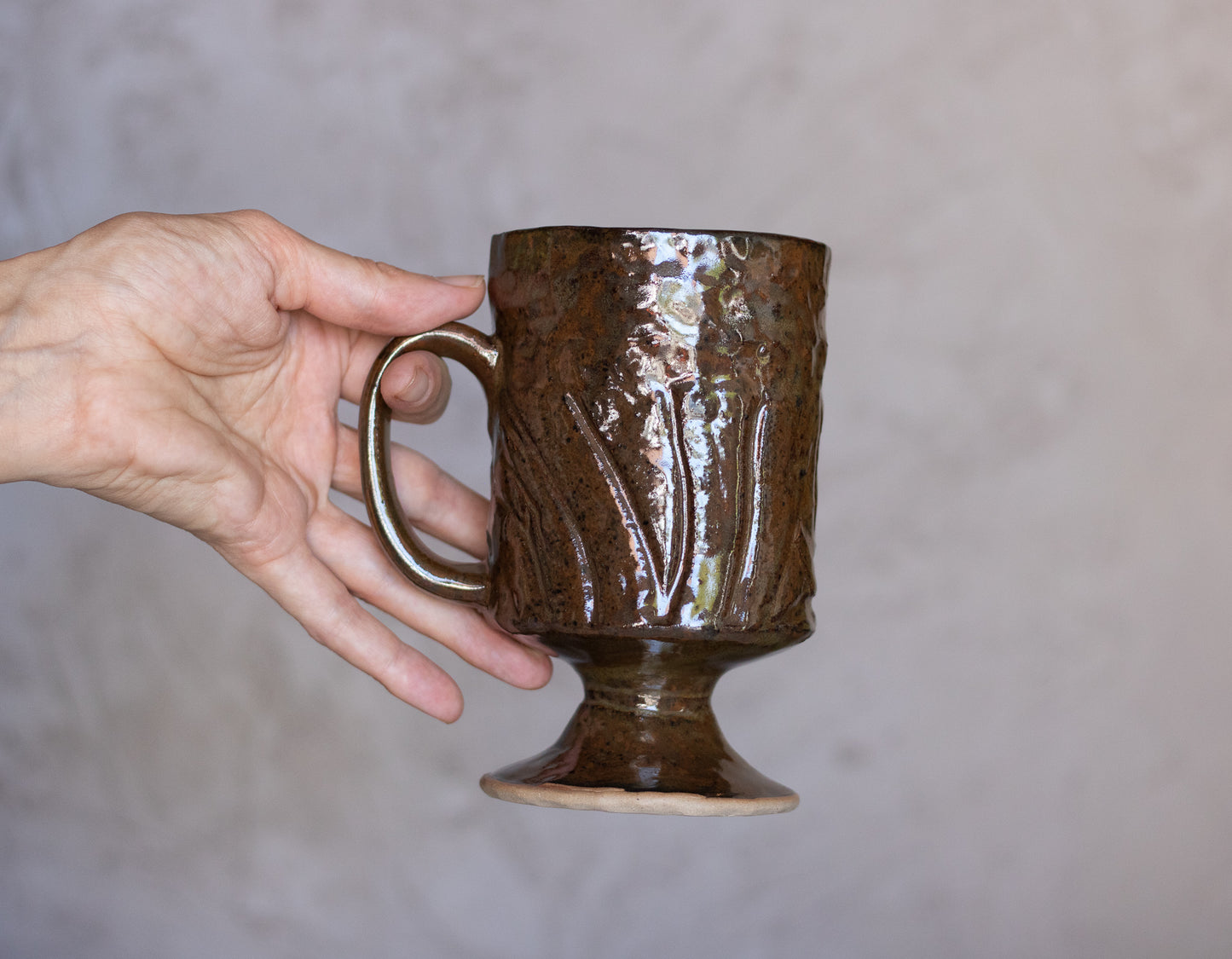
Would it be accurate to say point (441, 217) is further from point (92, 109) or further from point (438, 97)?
→ point (92, 109)

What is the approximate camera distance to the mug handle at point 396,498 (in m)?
1.30

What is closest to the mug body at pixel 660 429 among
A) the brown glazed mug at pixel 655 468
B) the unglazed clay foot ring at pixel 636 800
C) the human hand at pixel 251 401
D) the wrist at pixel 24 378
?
the brown glazed mug at pixel 655 468

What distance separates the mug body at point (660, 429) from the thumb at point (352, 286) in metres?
0.19

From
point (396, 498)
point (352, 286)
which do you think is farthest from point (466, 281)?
point (396, 498)

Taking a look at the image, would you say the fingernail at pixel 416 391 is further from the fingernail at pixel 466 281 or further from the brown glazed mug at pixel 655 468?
the brown glazed mug at pixel 655 468

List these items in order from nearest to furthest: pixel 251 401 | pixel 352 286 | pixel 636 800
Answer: pixel 636 800, pixel 352 286, pixel 251 401

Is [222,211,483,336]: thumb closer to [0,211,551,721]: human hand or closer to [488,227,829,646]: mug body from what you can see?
[0,211,551,721]: human hand

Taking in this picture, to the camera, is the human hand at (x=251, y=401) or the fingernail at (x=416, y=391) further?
the fingernail at (x=416, y=391)

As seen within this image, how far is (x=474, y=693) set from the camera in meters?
2.14

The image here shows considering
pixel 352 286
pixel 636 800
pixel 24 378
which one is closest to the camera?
pixel 636 800

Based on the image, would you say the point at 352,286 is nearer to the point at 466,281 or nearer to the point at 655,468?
the point at 466,281

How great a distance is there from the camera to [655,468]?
3.89 feet

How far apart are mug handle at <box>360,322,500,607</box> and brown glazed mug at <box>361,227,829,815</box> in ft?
0.18

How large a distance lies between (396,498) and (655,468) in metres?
0.29
